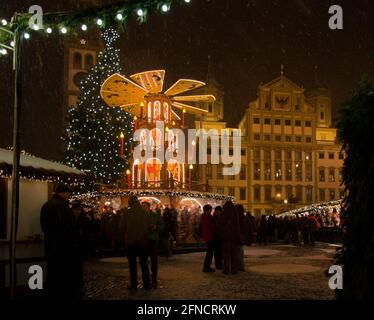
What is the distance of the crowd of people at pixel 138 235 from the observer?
22.4 ft

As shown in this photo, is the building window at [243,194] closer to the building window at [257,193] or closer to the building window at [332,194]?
the building window at [257,193]

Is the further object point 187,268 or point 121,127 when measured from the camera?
point 121,127

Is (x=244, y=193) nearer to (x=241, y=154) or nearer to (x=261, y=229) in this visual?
(x=241, y=154)

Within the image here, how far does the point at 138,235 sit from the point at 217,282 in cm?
217

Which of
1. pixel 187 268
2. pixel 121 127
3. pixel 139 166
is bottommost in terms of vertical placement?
pixel 187 268

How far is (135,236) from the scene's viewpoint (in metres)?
9.19

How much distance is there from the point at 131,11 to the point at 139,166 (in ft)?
75.3

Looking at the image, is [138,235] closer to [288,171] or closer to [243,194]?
[243,194]

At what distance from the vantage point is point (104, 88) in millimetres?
30219

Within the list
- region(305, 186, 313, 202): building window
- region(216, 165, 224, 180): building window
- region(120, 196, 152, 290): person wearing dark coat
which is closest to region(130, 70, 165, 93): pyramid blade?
region(120, 196, 152, 290): person wearing dark coat

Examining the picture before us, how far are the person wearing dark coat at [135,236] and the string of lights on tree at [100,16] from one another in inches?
129

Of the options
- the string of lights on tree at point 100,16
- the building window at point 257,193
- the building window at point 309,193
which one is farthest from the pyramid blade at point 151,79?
the building window at point 309,193
